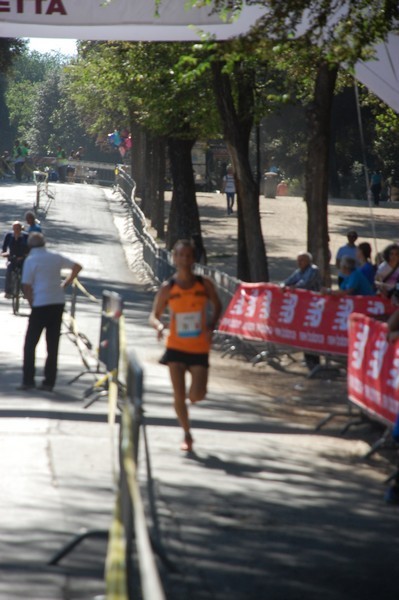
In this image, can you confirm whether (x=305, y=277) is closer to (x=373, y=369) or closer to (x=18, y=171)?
(x=373, y=369)

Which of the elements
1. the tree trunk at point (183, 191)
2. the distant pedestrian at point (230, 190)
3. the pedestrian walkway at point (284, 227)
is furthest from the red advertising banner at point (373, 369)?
the distant pedestrian at point (230, 190)

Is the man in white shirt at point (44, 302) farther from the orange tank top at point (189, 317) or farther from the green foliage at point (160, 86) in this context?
the green foliage at point (160, 86)

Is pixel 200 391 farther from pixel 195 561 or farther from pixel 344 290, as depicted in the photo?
pixel 344 290

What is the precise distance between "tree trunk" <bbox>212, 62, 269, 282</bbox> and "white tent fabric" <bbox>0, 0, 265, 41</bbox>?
8.65 metres

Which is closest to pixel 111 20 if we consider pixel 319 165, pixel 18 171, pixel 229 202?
pixel 319 165

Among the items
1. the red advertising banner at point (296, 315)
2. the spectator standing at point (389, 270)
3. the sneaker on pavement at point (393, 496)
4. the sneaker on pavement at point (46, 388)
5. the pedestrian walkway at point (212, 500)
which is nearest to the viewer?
the pedestrian walkway at point (212, 500)

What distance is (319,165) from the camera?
22.0 meters

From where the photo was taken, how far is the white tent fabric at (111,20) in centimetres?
1450

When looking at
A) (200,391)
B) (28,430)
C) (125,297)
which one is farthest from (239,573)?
(125,297)

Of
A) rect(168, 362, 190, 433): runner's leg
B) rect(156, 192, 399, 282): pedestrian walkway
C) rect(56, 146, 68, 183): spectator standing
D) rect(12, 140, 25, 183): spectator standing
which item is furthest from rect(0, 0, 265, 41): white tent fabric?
rect(56, 146, 68, 183): spectator standing

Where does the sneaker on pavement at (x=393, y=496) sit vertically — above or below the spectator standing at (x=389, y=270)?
below

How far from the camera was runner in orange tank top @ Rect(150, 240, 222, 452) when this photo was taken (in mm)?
11547

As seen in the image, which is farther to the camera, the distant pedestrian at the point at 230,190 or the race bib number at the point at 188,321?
the distant pedestrian at the point at 230,190

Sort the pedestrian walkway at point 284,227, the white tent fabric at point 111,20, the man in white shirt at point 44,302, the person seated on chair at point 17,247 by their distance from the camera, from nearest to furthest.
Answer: the white tent fabric at point 111,20
the man in white shirt at point 44,302
the person seated on chair at point 17,247
the pedestrian walkway at point 284,227
